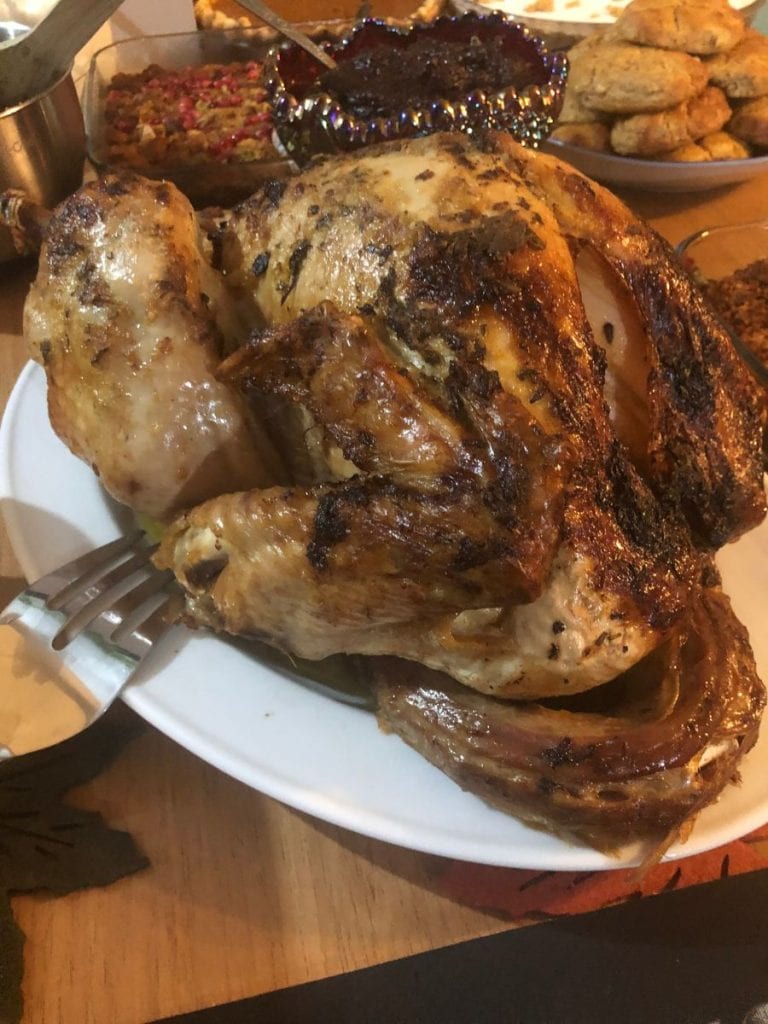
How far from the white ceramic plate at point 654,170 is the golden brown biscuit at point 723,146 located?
30mm

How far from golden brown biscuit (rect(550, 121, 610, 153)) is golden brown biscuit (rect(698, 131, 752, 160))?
9.0 inches

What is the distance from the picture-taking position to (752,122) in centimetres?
189

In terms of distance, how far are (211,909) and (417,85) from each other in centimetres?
149

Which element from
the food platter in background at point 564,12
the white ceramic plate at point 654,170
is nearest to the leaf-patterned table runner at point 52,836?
the white ceramic plate at point 654,170

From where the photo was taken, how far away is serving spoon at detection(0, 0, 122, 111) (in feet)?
4.97

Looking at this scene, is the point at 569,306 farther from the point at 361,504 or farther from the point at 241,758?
the point at 241,758

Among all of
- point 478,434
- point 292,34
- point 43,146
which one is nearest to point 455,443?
point 478,434

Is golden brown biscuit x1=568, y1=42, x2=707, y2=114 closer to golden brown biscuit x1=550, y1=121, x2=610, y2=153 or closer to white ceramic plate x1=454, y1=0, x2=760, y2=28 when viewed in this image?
golden brown biscuit x1=550, y1=121, x2=610, y2=153

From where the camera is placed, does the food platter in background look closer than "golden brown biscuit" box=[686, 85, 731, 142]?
No

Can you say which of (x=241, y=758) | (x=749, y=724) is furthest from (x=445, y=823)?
(x=749, y=724)

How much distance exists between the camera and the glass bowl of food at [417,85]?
1.54m

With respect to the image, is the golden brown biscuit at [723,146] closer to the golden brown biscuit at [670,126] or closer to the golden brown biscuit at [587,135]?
the golden brown biscuit at [670,126]

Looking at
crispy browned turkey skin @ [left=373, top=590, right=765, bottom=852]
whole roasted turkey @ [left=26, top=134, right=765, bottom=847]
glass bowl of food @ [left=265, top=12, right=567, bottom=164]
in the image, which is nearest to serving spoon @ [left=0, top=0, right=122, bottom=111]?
glass bowl of food @ [left=265, top=12, right=567, bottom=164]

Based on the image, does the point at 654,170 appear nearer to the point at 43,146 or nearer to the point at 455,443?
the point at 43,146
